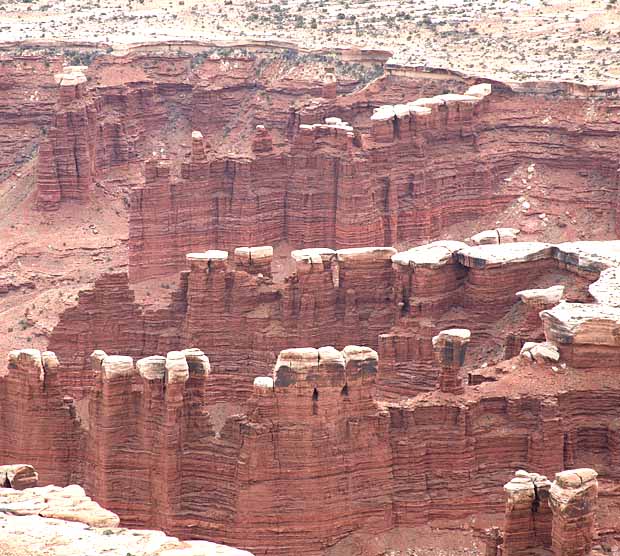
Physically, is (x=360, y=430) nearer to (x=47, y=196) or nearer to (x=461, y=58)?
(x=47, y=196)

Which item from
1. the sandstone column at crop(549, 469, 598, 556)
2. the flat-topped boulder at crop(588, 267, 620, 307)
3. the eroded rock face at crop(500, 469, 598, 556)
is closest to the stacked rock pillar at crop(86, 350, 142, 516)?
the eroded rock face at crop(500, 469, 598, 556)


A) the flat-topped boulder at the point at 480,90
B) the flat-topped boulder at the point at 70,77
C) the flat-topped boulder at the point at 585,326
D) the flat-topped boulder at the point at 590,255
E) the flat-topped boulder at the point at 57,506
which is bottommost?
the flat-topped boulder at the point at 70,77

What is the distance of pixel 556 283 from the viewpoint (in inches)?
2960

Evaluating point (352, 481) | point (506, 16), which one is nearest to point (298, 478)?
point (352, 481)

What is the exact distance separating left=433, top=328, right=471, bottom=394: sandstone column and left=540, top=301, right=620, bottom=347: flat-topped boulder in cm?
296

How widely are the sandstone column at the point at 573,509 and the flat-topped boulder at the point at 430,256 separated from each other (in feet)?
59.3

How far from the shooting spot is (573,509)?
5741 centimetres

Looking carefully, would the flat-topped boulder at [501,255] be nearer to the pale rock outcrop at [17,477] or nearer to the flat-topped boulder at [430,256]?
the flat-topped boulder at [430,256]

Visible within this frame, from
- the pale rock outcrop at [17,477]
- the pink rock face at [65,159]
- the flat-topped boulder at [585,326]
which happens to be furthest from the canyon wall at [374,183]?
the pale rock outcrop at [17,477]

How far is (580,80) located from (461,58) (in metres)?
12.3

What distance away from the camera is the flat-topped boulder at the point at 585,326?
66625 millimetres

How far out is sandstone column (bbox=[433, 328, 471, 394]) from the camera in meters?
65.1

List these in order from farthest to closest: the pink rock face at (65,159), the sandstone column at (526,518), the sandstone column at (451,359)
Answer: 1. the pink rock face at (65,159)
2. the sandstone column at (451,359)
3. the sandstone column at (526,518)

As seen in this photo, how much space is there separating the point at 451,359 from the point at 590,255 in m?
11.1
